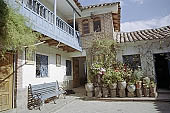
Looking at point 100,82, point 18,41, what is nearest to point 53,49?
point 100,82

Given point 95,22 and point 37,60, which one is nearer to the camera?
point 37,60

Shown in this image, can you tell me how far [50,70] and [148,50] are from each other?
23.2ft

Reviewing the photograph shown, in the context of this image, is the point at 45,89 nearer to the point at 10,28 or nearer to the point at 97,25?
the point at 10,28

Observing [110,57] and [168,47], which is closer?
[168,47]

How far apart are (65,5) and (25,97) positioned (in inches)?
279

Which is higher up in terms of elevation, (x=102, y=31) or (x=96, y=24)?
(x=96, y=24)

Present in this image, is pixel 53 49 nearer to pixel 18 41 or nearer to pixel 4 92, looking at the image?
pixel 4 92

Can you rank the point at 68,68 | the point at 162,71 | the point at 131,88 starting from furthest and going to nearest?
the point at 68,68
the point at 162,71
the point at 131,88

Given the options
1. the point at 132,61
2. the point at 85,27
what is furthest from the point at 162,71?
the point at 85,27

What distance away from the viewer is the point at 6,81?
237 inches

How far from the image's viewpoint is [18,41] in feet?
13.6

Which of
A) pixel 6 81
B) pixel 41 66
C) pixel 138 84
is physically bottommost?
pixel 138 84

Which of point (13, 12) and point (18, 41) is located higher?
point (13, 12)

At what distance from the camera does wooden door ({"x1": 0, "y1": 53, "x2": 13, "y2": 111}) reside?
5834 millimetres
